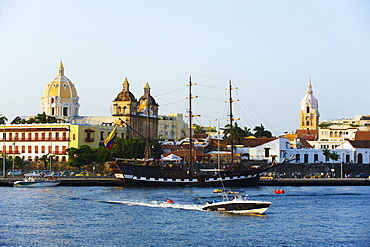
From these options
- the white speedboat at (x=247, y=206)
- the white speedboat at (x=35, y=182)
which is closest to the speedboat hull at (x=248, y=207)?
the white speedboat at (x=247, y=206)

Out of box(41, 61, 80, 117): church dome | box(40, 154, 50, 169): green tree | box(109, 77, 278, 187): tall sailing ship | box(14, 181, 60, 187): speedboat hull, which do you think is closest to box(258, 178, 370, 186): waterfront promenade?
box(109, 77, 278, 187): tall sailing ship

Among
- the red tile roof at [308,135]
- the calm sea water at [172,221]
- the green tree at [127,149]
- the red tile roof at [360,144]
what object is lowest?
the calm sea water at [172,221]

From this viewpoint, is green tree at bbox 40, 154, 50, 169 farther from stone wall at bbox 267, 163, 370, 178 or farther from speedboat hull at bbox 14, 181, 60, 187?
stone wall at bbox 267, 163, 370, 178

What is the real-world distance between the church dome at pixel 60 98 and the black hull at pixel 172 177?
59.6 meters

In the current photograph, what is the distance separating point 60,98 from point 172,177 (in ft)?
207

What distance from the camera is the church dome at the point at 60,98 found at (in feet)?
487

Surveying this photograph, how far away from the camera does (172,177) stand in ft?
299

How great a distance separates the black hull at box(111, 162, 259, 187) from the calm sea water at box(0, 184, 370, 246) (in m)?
12.3

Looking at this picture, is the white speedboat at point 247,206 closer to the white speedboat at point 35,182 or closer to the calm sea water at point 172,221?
the calm sea water at point 172,221

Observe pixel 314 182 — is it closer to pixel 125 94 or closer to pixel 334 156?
pixel 334 156

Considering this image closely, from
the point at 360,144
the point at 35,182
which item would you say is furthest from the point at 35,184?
the point at 360,144

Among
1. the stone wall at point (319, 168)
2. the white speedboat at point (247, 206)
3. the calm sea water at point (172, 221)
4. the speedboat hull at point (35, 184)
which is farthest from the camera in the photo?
the stone wall at point (319, 168)

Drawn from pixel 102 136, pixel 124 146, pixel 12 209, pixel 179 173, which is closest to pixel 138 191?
pixel 179 173

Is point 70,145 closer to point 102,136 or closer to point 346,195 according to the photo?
point 102,136
